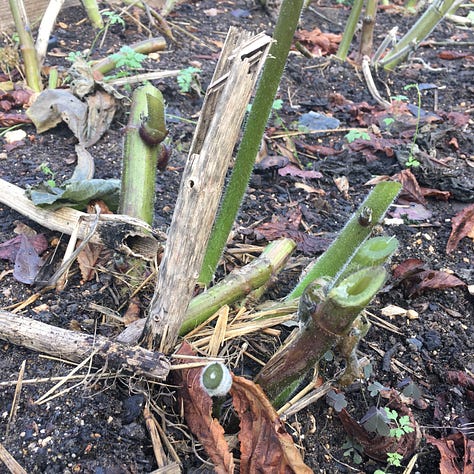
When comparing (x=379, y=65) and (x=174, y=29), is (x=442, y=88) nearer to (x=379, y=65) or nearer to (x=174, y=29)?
(x=379, y=65)

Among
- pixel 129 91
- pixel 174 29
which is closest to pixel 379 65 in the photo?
pixel 174 29

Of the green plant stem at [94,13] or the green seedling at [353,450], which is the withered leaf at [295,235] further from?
the green plant stem at [94,13]

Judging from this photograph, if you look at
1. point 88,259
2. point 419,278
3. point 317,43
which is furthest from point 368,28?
point 88,259

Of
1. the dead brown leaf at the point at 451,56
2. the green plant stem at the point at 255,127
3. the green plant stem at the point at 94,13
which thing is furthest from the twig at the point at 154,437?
the dead brown leaf at the point at 451,56

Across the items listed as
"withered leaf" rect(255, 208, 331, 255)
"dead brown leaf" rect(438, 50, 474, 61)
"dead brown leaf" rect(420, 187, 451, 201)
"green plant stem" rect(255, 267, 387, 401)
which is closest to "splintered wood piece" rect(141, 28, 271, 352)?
"green plant stem" rect(255, 267, 387, 401)

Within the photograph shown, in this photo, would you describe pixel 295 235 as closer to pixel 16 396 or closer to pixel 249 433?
pixel 249 433
